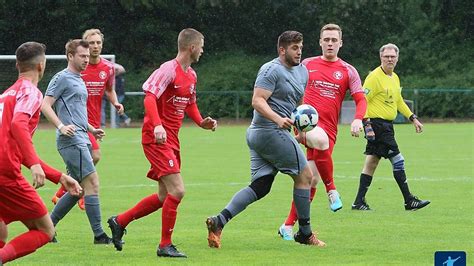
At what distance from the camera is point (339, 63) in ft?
40.6

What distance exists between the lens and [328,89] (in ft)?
40.4

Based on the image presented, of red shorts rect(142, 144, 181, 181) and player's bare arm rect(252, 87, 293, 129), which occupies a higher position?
player's bare arm rect(252, 87, 293, 129)

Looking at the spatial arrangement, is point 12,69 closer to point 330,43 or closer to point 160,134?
point 330,43

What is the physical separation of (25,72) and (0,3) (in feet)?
126

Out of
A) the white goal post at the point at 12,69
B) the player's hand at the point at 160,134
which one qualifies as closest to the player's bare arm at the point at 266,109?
the player's hand at the point at 160,134

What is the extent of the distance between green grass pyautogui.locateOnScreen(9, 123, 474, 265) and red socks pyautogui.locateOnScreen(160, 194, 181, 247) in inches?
8.4

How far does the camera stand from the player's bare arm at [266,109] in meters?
10.0


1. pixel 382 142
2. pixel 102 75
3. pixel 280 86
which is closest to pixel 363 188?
pixel 382 142

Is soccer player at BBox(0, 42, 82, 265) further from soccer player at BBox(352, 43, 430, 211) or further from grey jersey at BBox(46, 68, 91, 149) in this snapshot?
soccer player at BBox(352, 43, 430, 211)

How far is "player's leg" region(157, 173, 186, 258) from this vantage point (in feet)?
32.3

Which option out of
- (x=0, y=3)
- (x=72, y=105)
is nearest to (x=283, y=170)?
(x=72, y=105)

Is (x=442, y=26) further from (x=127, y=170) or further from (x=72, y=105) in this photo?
(x=72, y=105)

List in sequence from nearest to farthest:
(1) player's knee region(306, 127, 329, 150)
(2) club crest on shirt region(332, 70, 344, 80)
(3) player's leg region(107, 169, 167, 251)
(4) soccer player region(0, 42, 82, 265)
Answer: (4) soccer player region(0, 42, 82, 265) < (3) player's leg region(107, 169, 167, 251) < (1) player's knee region(306, 127, 329, 150) < (2) club crest on shirt region(332, 70, 344, 80)

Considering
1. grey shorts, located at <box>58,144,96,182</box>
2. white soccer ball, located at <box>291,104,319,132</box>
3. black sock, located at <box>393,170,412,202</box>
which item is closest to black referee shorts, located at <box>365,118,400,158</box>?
black sock, located at <box>393,170,412,202</box>
